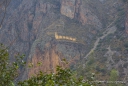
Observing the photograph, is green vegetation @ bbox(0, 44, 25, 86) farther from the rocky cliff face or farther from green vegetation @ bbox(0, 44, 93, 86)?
the rocky cliff face

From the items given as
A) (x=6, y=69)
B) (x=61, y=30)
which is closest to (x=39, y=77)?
(x=6, y=69)

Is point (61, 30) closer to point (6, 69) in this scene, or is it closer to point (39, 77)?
point (6, 69)

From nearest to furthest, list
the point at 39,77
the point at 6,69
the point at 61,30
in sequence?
the point at 39,77 → the point at 6,69 → the point at 61,30

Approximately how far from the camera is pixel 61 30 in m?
85.4

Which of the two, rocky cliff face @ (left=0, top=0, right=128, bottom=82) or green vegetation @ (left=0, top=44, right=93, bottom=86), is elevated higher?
rocky cliff face @ (left=0, top=0, right=128, bottom=82)

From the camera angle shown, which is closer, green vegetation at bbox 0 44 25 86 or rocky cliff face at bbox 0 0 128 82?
green vegetation at bbox 0 44 25 86

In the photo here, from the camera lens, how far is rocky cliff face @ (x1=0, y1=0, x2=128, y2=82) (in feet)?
258

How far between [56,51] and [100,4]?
1408 inches

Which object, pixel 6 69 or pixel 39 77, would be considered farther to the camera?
pixel 6 69

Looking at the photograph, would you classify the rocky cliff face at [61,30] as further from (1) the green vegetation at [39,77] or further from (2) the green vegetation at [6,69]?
(1) the green vegetation at [39,77]

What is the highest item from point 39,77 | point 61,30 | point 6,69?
point 61,30

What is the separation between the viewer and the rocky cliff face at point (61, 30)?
78.7 metres

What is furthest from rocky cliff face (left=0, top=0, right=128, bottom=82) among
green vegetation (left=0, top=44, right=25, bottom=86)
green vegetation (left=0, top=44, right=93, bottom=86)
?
green vegetation (left=0, top=44, right=93, bottom=86)

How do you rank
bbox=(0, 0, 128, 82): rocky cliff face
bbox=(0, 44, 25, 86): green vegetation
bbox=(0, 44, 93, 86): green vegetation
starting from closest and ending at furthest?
bbox=(0, 44, 93, 86): green vegetation → bbox=(0, 44, 25, 86): green vegetation → bbox=(0, 0, 128, 82): rocky cliff face
